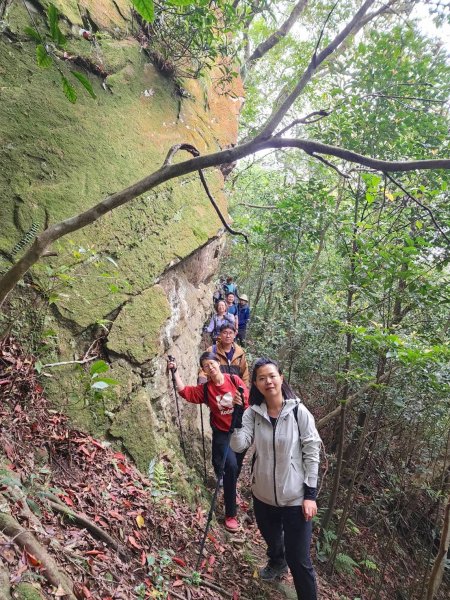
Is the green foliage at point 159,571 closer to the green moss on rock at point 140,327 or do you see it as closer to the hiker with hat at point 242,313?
the green moss on rock at point 140,327

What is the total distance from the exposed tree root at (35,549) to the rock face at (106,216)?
168 centimetres

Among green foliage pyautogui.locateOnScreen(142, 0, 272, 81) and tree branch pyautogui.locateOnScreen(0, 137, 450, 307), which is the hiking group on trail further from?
green foliage pyautogui.locateOnScreen(142, 0, 272, 81)

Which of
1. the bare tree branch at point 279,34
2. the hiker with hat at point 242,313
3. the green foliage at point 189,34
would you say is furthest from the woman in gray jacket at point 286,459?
the bare tree branch at point 279,34

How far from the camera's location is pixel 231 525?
4.88 m

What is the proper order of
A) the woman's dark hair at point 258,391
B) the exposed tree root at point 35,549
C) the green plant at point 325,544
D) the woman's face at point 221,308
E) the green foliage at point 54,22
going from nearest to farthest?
the green foliage at point 54,22, the exposed tree root at point 35,549, the woman's dark hair at point 258,391, the green plant at point 325,544, the woman's face at point 221,308

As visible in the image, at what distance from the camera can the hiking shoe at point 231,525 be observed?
4859mm

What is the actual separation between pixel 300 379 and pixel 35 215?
7395mm

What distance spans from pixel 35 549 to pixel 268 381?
201cm

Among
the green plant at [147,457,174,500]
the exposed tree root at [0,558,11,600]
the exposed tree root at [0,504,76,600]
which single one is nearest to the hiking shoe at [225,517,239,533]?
the green plant at [147,457,174,500]

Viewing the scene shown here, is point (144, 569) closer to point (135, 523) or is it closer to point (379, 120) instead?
point (135, 523)

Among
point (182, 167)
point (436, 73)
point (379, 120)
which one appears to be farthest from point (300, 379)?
point (182, 167)

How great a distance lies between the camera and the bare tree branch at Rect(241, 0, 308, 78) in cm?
1077

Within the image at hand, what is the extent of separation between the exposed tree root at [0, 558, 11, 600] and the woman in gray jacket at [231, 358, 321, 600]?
193 cm

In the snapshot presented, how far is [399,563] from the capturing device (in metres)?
7.31
